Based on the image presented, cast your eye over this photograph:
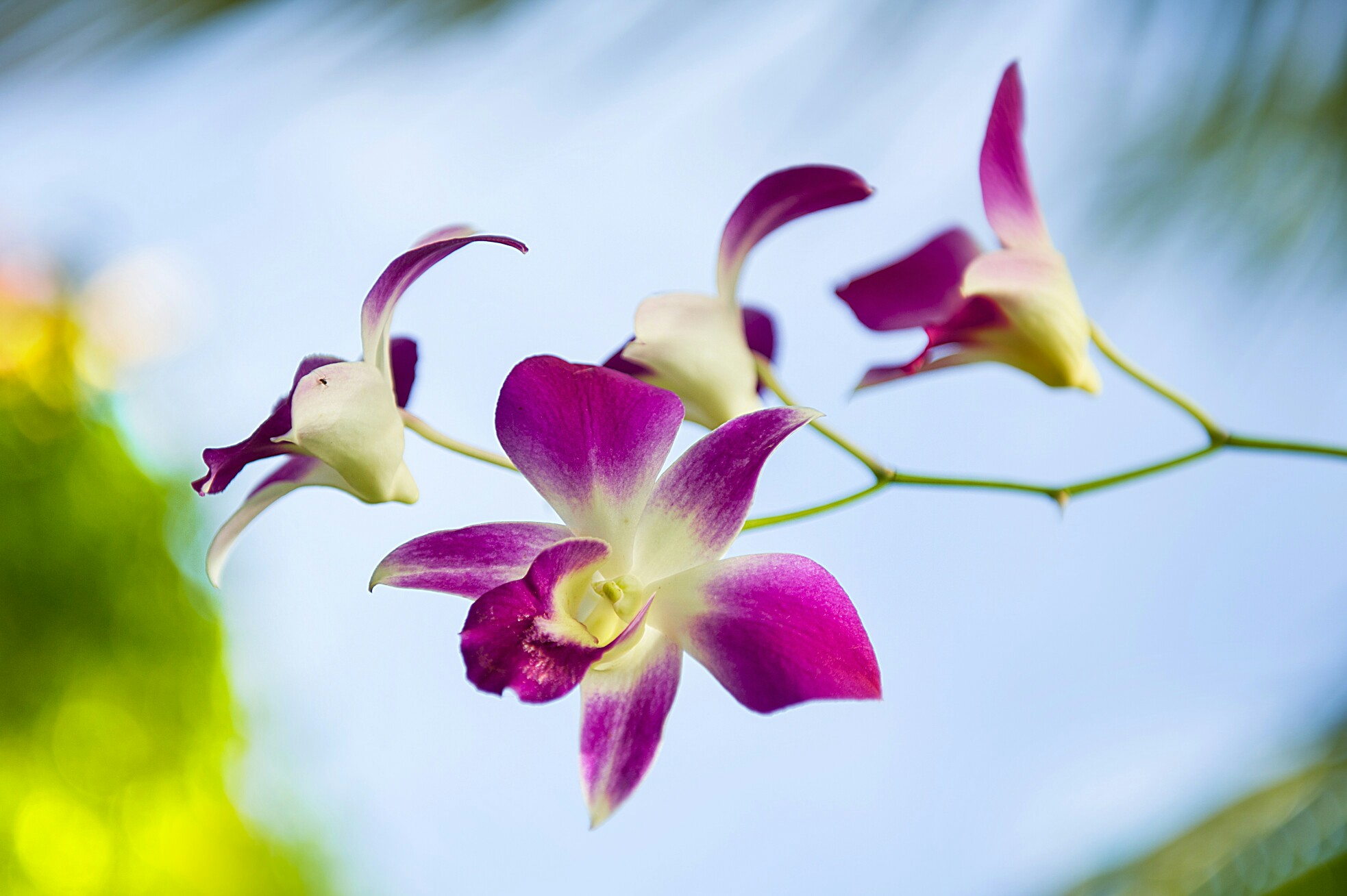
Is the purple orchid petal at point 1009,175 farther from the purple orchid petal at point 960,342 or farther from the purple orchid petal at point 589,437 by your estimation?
the purple orchid petal at point 589,437

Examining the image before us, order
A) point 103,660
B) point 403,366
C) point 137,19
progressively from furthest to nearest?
point 103,660 → point 137,19 → point 403,366

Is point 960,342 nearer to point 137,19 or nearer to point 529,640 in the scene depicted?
point 529,640

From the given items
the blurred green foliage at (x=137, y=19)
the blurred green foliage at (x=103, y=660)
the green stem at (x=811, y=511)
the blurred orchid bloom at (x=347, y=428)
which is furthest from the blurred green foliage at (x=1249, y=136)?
the blurred green foliage at (x=103, y=660)

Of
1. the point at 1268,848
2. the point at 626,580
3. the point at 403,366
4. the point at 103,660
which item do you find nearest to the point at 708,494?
the point at 626,580

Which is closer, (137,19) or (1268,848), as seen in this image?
(137,19)

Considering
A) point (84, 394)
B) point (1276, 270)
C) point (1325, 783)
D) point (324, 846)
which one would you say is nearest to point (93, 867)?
point (324, 846)

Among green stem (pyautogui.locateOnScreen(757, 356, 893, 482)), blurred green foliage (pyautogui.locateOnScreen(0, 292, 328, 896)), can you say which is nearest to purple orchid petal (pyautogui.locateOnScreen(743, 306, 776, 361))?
green stem (pyautogui.locateOnScreen(757, 356, 893, 482))
